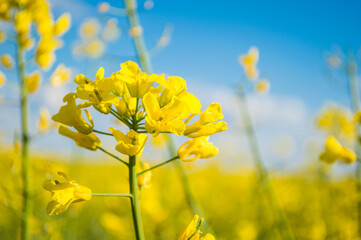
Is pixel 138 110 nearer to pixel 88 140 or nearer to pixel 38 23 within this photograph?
pixel 88 140

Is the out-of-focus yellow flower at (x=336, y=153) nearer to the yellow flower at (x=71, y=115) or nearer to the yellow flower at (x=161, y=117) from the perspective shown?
the yellow flower at (x=161, y=117)

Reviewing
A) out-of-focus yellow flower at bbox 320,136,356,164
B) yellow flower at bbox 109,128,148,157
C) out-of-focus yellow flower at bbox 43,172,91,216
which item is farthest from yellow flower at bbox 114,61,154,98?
out-of-focus yellow flower at bbox 320,136,356,164

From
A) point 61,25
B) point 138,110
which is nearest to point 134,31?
point 61,25

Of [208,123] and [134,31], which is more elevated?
[134,31]

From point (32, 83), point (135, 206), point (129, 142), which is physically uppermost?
point (32, 83)

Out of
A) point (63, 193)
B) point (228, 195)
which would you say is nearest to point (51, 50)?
point (63, 193)

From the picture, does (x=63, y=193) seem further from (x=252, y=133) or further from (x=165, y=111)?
(x=252, y=133)
